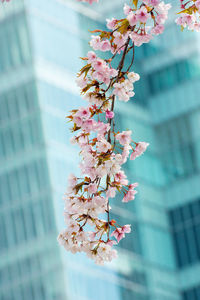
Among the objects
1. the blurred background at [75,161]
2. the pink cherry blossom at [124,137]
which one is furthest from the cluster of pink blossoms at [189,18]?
the blurred background at [75,161]

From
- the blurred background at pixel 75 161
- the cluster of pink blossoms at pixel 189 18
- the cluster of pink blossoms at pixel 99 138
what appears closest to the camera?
the cluster of pink blossoms at pixel 99 138

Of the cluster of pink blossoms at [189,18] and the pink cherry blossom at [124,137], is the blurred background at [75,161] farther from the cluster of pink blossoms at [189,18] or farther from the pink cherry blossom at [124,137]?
the pink cherry blossom at [124,137]

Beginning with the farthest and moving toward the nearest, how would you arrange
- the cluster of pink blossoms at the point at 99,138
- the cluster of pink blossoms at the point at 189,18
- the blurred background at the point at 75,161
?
1. the blurred background at the point at 75,161
2. the cluster of pink blossoms at the point at 189,18
3. the cluster of pink blossoms at the point at 99,138

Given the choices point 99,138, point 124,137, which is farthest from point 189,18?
point 99,138

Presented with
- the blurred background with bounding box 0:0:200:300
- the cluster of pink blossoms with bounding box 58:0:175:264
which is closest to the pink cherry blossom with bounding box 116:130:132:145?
the cluster of pink blossoms with bounding box 58:0:175:264

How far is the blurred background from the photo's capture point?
36.8m

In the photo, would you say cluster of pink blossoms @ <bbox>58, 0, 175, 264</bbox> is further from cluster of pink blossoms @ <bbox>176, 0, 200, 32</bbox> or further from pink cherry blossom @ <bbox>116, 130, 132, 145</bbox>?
cluster of pink blossoms @ <bbox>176, 0, 200, 32</bbox>

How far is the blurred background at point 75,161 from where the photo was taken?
3684cm

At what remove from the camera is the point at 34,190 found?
124ft

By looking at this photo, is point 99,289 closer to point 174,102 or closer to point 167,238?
point 167,238

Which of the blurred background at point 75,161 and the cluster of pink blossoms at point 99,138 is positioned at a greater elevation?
the blurred background at point 75,161

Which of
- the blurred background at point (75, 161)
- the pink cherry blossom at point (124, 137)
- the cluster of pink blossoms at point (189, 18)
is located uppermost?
the blurred background at point (75, 161)

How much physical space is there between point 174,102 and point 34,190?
12704 mm

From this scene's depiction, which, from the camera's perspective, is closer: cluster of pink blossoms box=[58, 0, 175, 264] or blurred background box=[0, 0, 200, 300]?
cluster of pink blossoms box=[58, 0, 175, 264]
